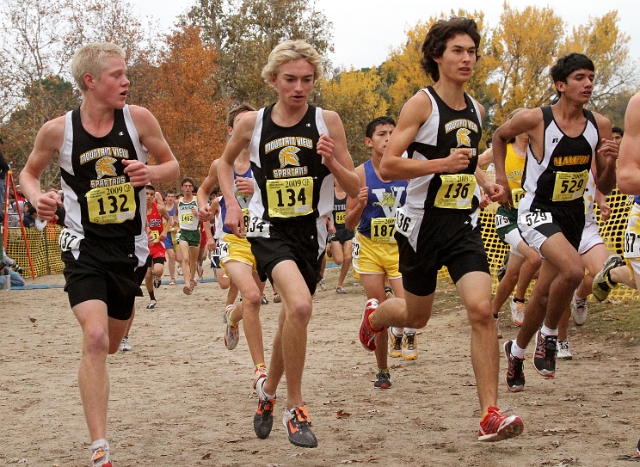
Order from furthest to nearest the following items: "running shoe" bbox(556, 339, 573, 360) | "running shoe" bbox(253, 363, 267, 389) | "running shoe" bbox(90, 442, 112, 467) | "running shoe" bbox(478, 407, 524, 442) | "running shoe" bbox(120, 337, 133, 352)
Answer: "running shoe" bbox(120, 337, 133, 352) → "running shoe" bbox(556, 339, 573, 360) → "running shoe" bbox(253, 363, 267, 389) → "running shoe" bbox(478, 407, 524, 442) → "running shoe" bbox(90, 442, 112, 467)

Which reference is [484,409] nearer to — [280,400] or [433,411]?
[433,411]

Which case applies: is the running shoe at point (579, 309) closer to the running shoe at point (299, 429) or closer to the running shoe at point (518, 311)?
the running shoe at point (518, 311)

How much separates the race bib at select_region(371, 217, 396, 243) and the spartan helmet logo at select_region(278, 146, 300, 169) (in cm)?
274

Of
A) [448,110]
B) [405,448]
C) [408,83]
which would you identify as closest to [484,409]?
[405,448]

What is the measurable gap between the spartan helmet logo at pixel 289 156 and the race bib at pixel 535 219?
213 centimetres

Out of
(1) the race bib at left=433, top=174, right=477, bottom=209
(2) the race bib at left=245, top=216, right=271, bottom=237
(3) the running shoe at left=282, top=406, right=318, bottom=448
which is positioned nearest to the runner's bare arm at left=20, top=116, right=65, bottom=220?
(2) the race bib at left=245, top=216, right=271, bottom=237

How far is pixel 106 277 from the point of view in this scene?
490cm

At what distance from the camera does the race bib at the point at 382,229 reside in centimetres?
794

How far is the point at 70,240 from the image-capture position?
4895 millimetres

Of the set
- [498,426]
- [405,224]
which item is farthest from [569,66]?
[498,426]

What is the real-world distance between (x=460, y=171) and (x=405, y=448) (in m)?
1.75

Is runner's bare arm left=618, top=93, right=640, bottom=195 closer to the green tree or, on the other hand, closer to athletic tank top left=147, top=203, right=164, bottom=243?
athletic tank top left=147, top=203, right=164, bottom=243

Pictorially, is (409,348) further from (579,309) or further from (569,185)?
(569,185)

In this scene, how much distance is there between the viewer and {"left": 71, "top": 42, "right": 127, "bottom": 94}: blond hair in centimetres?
493
